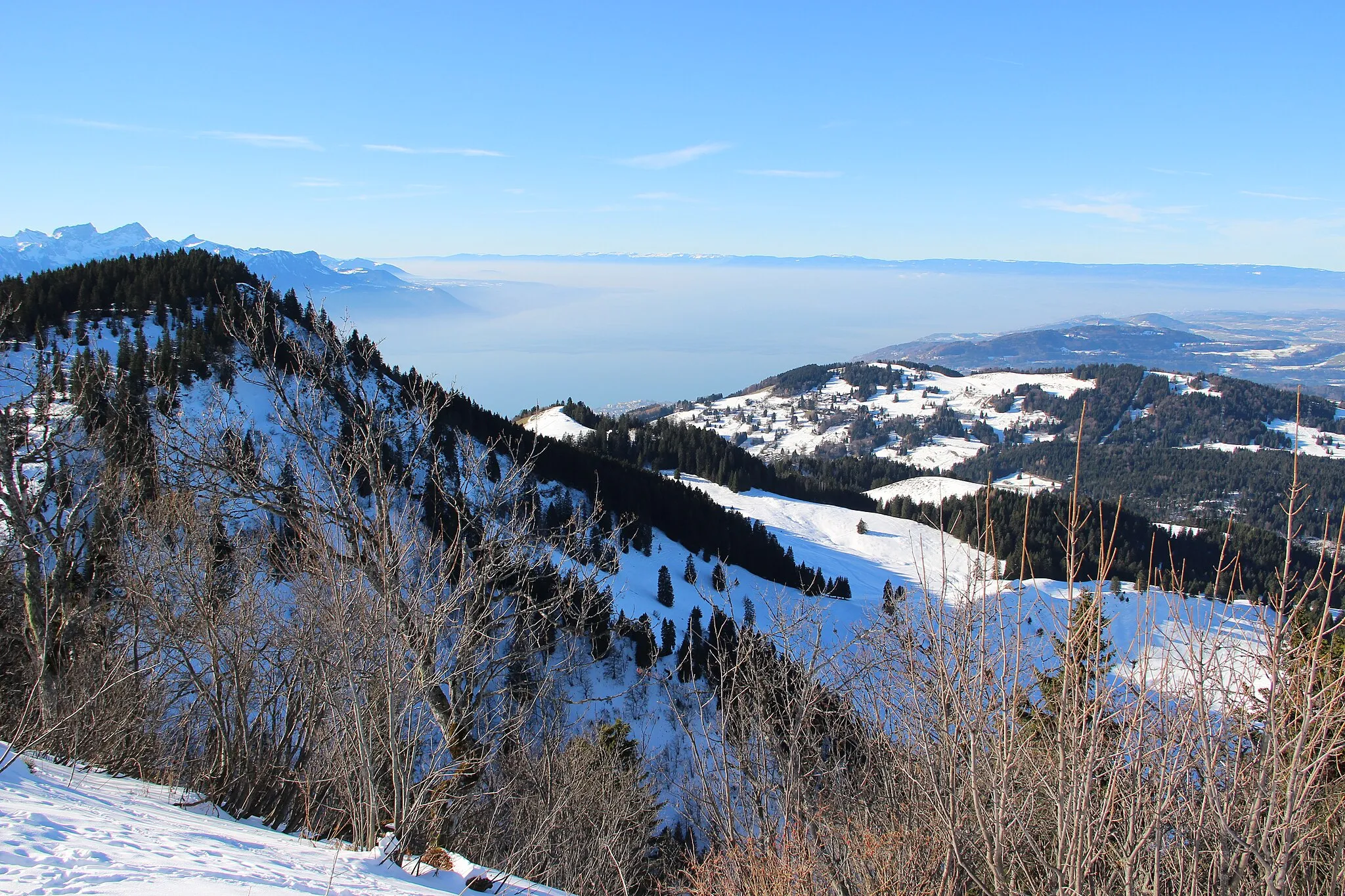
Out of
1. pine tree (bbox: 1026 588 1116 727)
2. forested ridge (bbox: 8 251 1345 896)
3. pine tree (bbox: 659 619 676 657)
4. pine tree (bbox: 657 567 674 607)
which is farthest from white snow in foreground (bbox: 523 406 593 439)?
pine tree (bbox: 1026 588 1116 727)

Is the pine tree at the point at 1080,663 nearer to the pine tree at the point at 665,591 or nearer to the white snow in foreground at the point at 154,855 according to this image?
the white snow in foreground at the point at 154,855

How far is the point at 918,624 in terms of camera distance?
6516 mm

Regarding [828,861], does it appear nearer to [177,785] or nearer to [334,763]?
[334,763]

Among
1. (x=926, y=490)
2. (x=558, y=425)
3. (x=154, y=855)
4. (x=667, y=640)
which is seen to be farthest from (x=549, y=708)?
(x=926, y=490)

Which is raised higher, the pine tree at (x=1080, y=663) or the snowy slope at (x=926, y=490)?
the pine tree at (x=1080, y=663)

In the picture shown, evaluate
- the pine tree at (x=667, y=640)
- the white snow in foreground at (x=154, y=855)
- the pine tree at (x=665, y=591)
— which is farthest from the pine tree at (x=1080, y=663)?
the pine tree at (x=665, y=591)

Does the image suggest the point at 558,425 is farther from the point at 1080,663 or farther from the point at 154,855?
the point at 1080,663

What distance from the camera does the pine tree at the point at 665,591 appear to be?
41844 millimetres

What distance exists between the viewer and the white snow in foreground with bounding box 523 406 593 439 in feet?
278

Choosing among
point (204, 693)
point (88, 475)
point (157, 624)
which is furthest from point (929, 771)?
point (88, 475)

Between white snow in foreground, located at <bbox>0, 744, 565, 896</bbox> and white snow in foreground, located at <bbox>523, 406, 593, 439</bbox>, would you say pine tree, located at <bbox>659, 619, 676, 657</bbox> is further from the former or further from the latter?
white snow in foreground, located at <bbox>523, 406, 593, 439</bbox>

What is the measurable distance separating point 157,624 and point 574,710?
2061 cm

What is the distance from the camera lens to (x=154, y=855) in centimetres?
525

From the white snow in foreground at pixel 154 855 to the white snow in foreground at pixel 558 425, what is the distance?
2891 inches
